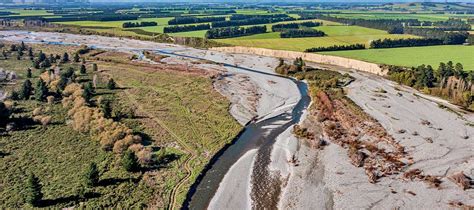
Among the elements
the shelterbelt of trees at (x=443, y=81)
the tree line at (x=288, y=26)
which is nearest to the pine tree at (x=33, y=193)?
the shelterbelt of trees at (x=443, y=81)

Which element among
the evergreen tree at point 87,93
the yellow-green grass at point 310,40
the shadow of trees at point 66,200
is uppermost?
the yellow-green grass at point 310,40

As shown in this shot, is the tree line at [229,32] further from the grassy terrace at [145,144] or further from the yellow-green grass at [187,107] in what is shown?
the grassy terrace at [145,144]

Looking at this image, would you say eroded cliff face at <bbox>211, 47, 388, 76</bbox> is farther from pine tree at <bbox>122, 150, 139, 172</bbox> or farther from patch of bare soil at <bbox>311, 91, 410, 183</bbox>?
pine tree at <bbox>122, 150, 139, 172</bbox>

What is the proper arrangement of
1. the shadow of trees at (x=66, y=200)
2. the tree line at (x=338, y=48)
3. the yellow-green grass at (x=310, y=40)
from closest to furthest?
the shadow of trees at (x=66, y=200) < the tree line at (x=338, y=48) < the yellow-green grass at (x=310, y=40)

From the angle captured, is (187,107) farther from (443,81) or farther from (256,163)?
(443,81)

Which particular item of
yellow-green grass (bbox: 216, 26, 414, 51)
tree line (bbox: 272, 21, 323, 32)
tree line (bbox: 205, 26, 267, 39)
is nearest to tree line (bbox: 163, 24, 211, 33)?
tree line (bbox: 205, 26, 267, 39)

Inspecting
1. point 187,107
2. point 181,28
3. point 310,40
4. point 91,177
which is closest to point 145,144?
point 91,177
